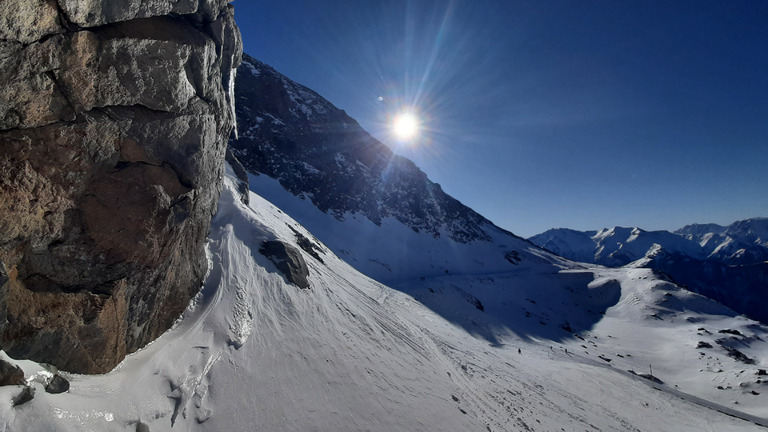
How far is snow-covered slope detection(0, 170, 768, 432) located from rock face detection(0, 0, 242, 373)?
4.21 ft

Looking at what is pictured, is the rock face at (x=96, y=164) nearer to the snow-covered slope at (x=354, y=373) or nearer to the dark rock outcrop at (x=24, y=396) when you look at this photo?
the dark rock outcrop at (x=24, y=396)

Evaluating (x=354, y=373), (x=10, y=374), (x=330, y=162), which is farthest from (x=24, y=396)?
(x=330, y=162)

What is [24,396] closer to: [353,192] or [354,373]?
[354,373]

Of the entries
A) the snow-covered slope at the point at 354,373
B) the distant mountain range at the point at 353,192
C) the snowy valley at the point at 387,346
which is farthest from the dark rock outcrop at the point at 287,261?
the distant mountain range at the point at 353,192

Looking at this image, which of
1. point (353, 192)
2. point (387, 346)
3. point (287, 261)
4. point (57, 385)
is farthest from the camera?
point (353, 192)

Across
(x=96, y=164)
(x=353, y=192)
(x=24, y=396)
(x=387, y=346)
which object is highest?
(x=353, y=192)

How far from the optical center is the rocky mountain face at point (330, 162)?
7525 centimetres

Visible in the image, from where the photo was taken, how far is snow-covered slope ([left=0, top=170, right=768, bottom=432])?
30.7ft

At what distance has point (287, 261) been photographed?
20.1 m

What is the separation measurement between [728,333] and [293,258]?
64.5m

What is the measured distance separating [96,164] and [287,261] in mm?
12588

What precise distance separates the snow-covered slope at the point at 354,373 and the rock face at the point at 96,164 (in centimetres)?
128

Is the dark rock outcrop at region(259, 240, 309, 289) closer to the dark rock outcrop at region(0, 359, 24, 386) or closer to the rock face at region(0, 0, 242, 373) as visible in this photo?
the rock face at region(0, 0, 242, 373)

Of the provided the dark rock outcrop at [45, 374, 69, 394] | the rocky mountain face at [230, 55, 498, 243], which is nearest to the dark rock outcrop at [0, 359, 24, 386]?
the dark rock outcrop at [45, 374, 69, 394]
